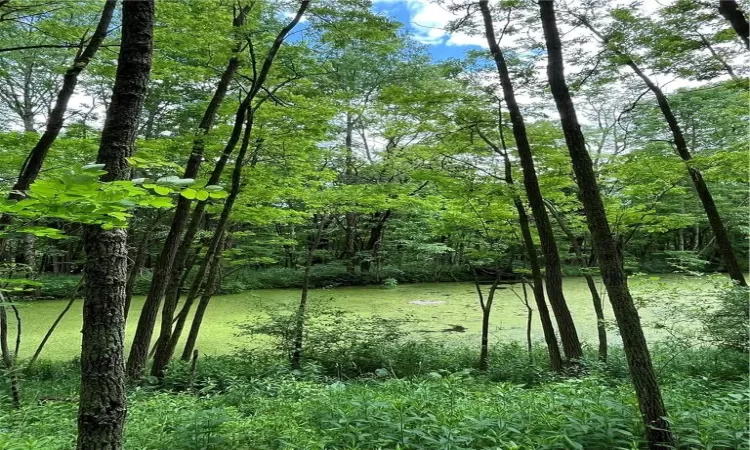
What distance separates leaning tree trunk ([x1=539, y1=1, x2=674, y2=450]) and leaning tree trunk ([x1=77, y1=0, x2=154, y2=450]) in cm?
181

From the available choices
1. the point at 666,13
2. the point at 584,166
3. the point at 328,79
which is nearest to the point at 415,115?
the point at 328,79

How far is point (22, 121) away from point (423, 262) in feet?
36.1

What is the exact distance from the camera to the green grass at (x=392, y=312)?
6066mm

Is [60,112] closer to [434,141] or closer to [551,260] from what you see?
[434,141]

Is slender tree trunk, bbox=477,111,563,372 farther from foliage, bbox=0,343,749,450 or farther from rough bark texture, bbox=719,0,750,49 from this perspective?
rough bark texture, bbox=719,0,750,49

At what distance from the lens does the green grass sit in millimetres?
6066

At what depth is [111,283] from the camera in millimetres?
1343

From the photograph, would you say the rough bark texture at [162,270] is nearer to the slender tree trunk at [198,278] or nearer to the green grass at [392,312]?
the slender tree trunk at [198,278]

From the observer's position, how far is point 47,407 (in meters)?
2.83

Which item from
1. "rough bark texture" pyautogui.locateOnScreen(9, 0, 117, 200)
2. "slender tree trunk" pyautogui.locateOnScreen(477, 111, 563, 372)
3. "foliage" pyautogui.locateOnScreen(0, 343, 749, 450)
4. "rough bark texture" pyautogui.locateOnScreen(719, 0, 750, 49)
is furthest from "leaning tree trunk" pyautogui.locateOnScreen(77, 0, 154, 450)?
"rough bark texture" pyautogui.locateOnScreen(719, 0, 750, 49)

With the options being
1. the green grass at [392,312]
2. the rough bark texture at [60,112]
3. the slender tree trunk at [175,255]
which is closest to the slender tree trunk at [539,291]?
the green grass at [392,312]

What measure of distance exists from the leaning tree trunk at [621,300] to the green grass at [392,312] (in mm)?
2997

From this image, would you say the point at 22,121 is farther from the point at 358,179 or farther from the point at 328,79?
the point at 328,79

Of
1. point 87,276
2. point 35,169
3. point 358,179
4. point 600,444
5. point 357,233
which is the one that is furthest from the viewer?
point 357,233
